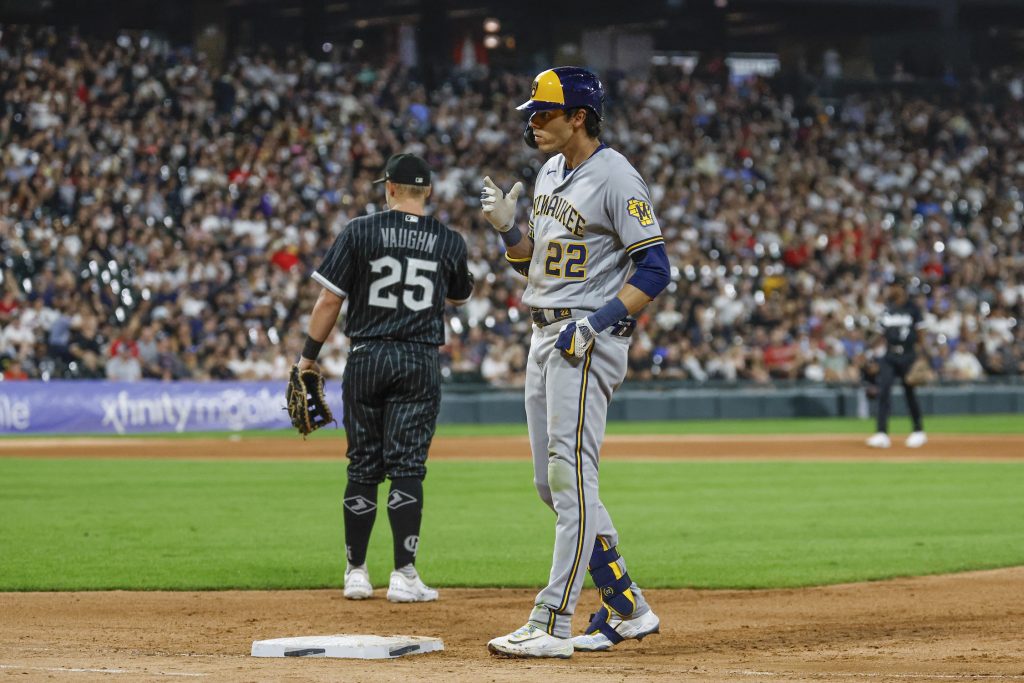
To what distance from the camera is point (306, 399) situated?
7062 millimetres

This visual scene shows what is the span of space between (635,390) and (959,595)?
17.1 m

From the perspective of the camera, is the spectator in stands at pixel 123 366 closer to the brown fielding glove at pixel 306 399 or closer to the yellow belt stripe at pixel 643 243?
the brown fielding glove at pixel 306 399

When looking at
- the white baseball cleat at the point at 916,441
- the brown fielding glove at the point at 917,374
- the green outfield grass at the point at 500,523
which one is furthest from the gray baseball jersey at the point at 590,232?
the white baseball cleat at the point at 916,441

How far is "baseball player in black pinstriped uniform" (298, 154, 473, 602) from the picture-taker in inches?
269

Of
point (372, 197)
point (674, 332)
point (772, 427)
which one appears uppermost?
point (372, 197)

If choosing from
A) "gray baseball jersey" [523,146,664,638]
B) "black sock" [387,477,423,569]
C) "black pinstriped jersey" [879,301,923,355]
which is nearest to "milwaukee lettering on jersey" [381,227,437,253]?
"black sock" [387,477,423,569]

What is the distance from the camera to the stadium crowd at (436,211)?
21938 mm

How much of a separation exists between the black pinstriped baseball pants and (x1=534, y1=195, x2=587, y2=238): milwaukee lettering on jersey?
1703 millimetres

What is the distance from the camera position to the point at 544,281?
17.4 feet

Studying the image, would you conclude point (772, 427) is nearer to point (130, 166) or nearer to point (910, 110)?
point (130, 166)

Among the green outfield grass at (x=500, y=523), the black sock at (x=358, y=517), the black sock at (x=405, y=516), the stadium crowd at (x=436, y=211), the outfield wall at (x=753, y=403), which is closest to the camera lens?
the black sock at (x=405, y=516)

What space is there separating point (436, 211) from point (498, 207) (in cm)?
2091

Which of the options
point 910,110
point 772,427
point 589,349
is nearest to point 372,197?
point 772,427

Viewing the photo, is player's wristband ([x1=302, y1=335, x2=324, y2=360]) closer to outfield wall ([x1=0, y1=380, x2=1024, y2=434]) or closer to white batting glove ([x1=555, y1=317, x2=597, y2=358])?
white batting glove ([x1=555, y1=317, x2=597, y2=358])
